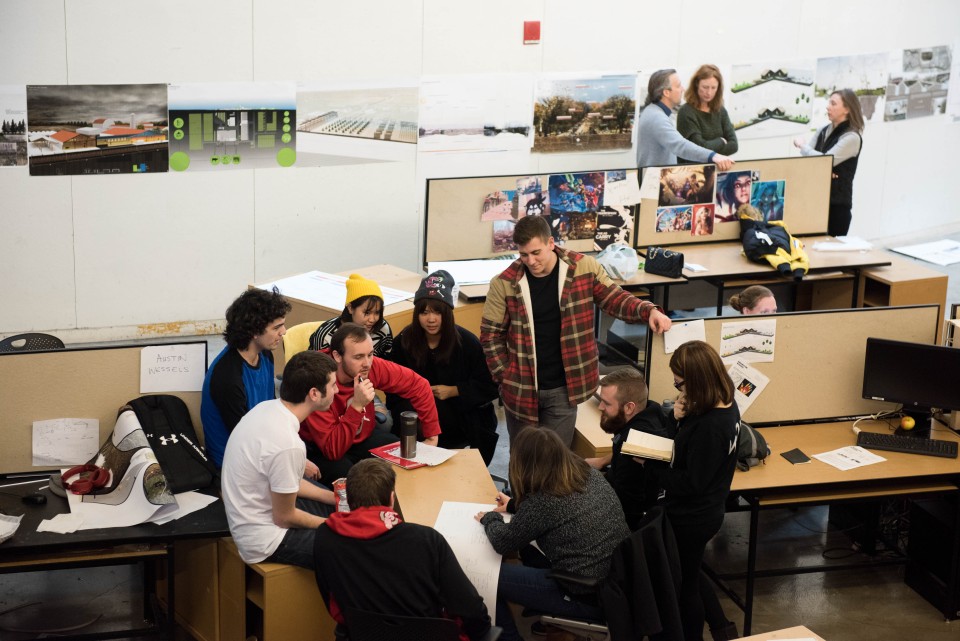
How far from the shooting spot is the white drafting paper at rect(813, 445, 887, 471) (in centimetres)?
452

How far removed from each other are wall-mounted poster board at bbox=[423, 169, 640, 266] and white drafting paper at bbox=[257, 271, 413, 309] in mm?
570

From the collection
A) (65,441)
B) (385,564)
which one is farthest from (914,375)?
(65,441)

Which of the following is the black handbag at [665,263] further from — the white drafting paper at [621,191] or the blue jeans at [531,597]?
the blue jeans at [531,597]

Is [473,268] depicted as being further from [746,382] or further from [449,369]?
[746,382]

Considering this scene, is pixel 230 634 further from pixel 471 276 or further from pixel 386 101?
pixel 386 101

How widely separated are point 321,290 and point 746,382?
8.67 feet

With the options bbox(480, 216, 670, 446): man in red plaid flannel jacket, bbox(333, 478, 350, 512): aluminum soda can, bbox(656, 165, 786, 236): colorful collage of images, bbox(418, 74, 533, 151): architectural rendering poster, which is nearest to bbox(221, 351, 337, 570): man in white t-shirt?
bbox(333, 478, 350, 512): aluminum soda can

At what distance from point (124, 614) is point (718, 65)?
6.35 m

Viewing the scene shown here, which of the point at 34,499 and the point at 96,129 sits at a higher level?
→ the point at 96,129

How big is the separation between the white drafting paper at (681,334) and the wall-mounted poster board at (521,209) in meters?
2.46

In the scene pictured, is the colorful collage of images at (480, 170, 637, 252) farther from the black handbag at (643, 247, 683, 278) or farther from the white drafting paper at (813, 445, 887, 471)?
the white drafting paper at (813, 445, 887, 471)

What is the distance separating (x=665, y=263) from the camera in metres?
6.58

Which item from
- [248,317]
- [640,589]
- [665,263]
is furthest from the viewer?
[665,263]

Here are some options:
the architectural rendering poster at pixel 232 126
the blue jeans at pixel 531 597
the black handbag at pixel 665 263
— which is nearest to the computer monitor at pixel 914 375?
the black handbag at pixel 665 263
